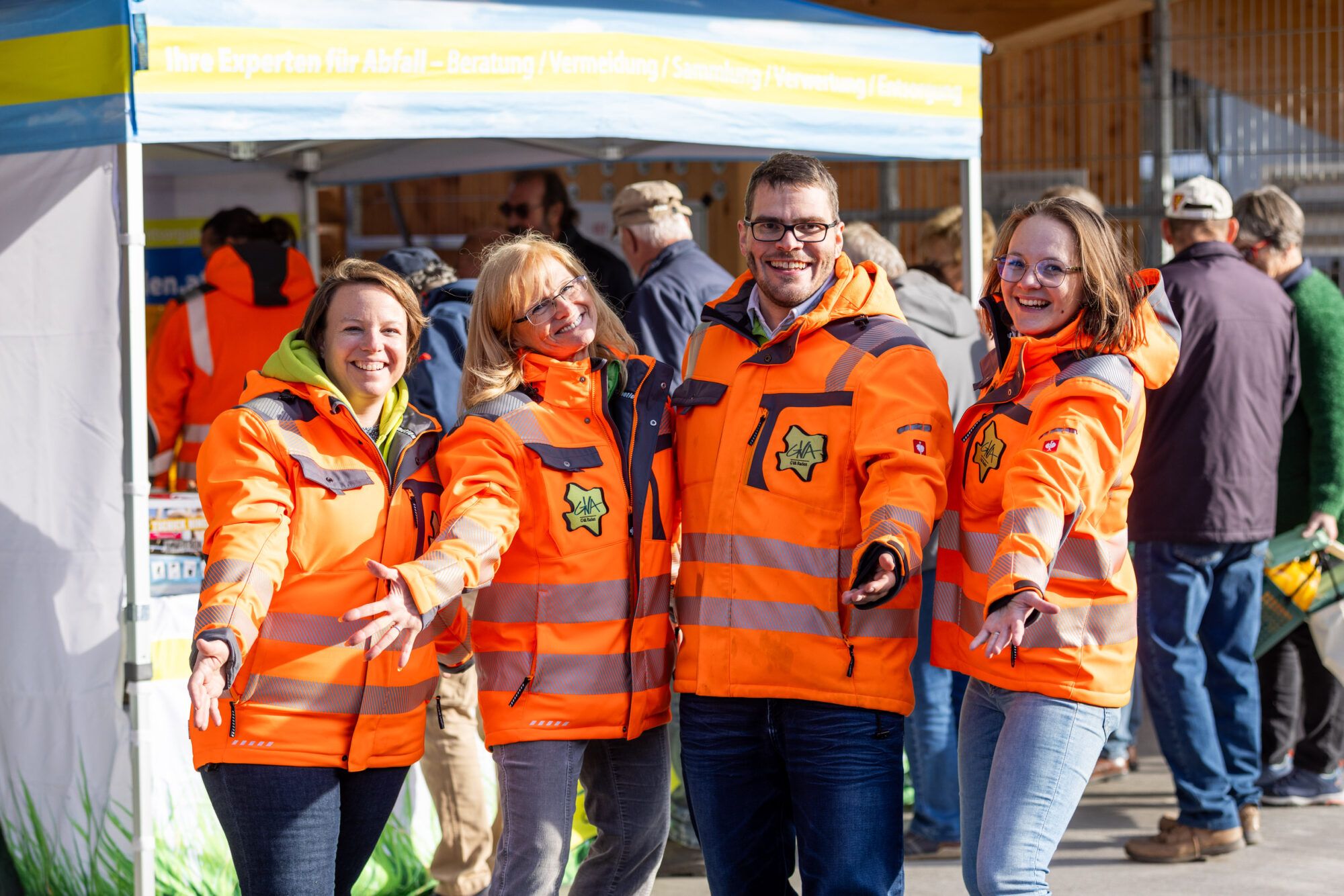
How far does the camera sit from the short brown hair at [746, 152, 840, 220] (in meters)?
2.95

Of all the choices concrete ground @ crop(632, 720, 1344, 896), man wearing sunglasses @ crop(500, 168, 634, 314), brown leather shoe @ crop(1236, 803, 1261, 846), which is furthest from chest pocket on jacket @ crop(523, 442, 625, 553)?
man wearing sunglasses @ crop(500, 168, 634, 314)

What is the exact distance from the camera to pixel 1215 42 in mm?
7973

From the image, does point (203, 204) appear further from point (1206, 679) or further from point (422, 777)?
point (1206, 679)

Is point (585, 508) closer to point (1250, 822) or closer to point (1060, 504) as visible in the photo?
point (1060, 504)

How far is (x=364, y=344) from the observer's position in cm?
303

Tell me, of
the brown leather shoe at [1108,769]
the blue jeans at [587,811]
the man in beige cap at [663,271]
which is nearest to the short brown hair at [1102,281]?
the blue jeans at [587,811]

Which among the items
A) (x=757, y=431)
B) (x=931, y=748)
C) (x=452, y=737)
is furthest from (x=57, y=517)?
(x=931, y=748)

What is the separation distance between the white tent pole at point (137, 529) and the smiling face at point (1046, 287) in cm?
218

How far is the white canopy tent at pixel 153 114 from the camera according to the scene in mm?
3600

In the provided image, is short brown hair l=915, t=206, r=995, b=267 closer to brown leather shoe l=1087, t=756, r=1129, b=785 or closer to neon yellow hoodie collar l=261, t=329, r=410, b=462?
brown leather shoe l=1087, t=756, r=1129, b=785

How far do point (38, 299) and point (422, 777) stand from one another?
5.67 feet

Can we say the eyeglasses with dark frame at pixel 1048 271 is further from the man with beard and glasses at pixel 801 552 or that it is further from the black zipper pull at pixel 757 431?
the black zipper pull at pixel 757 431

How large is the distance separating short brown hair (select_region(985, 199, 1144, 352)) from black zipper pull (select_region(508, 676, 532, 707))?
1291 mm

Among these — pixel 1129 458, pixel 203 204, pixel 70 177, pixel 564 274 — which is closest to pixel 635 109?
pixel 564 274
